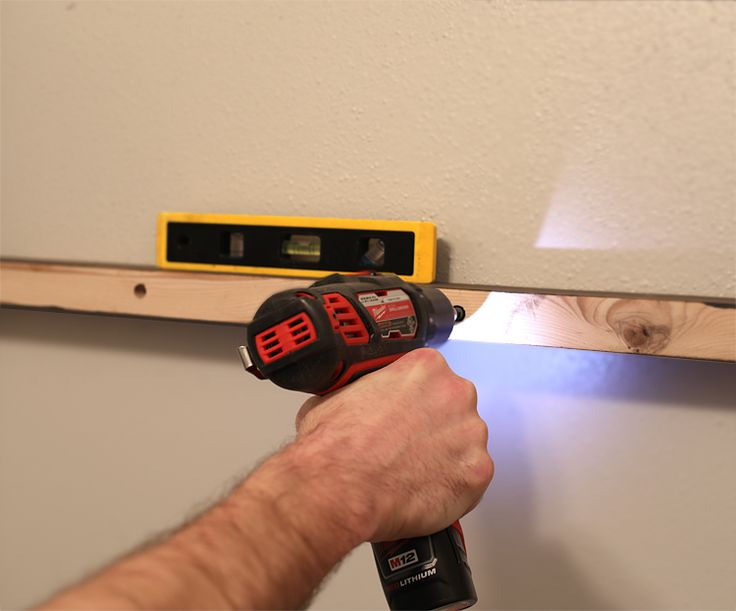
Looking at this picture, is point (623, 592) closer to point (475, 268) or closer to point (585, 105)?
point (475, 268)

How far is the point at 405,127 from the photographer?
2.77 ft

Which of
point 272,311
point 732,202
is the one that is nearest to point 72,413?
point 272,311

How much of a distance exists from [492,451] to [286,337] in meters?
0.36

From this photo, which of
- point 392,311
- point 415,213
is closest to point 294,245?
point 415,213

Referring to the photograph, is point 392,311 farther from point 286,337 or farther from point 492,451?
point 492,451

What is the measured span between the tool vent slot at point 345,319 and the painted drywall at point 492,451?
0.85ft

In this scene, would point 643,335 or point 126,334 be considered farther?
point 126,334

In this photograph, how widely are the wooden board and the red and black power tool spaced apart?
0.07 meters

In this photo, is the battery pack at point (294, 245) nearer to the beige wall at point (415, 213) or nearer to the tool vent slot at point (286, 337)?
the beige wall at point (415, 213)

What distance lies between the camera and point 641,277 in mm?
762

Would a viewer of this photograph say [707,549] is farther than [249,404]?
No

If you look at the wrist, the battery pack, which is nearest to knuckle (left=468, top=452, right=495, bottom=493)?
the wrist

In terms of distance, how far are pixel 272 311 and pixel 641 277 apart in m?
0.42

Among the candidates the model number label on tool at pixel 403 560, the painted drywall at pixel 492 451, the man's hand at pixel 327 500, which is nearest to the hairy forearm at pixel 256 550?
the man's hand at pixel 327 500
